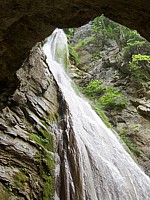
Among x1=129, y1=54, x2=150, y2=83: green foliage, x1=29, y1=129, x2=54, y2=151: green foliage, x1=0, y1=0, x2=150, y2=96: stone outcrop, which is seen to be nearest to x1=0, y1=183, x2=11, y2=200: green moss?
x1=29, y1=129, x2=54, y2=151: green foliage

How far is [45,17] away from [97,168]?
16.0 ft

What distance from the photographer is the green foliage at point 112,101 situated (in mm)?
12877

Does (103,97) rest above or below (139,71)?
below

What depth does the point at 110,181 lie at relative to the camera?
7621 mm

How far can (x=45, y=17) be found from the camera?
14.9 ft

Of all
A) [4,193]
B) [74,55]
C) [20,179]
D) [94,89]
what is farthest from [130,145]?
[74,55]

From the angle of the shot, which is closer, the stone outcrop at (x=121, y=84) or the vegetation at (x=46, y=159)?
the vegetation at (x=46, y=159)

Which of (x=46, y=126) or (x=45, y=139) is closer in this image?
(x=45, y=139)

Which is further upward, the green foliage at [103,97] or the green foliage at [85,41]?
the green foliage at [85,41]

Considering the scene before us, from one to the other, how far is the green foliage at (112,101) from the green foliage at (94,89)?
829mm

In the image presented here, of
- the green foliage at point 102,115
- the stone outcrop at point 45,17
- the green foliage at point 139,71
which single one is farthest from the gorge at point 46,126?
the green foliage at point 139,71

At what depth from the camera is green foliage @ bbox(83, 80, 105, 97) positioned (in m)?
14.5

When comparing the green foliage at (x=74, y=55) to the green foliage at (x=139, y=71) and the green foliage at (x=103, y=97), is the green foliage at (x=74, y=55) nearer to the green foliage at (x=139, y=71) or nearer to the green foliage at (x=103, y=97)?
the green foliage at (x=103, y=97)

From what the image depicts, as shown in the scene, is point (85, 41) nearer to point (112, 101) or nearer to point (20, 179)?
point (112, 101)
